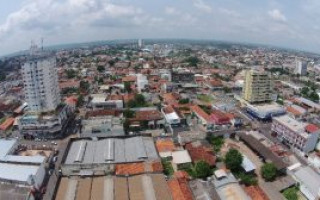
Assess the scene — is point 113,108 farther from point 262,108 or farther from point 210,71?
point 210,71

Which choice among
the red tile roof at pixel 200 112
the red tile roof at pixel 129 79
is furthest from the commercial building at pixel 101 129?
the red tile roof at pixel 129 79

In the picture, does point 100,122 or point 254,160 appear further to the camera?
point 100,122

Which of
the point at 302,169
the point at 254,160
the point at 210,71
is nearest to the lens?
the point at 302,169

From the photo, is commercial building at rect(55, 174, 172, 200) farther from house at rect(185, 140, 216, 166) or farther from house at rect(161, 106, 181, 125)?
house at rect(161, 106, 181, 125)

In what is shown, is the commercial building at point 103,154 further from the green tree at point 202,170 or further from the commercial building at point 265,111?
the commercial building at point 265,111

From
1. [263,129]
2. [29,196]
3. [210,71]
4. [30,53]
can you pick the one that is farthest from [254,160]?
[210,71]

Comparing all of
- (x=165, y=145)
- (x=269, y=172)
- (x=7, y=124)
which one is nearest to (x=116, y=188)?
(x=165, y=145)

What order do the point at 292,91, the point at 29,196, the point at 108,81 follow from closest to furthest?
the point at 29,196 → the point at 292,91 → the point at 108,81

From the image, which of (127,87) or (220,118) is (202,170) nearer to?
(220,118)
